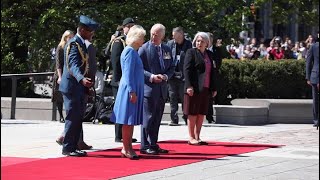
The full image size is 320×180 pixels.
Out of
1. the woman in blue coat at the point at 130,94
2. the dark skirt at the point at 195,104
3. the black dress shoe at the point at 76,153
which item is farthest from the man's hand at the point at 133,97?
the dark skirt at the point at 195,104

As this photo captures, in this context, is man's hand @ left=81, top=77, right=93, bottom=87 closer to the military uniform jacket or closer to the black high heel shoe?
the military uniform jacket

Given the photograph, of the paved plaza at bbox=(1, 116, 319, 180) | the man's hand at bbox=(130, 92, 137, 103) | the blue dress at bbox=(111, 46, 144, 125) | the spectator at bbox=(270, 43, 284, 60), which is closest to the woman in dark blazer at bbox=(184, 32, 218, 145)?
the paved plaza at bbox=(1, 116, 319, 180)

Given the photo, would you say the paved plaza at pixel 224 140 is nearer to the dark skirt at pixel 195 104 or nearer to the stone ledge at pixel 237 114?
the stone ledge at pixel 237 114

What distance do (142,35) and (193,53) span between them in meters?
1.88

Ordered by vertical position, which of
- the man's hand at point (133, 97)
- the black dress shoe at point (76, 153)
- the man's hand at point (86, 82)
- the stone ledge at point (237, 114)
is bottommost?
the black dress shoe at point (76, 153)

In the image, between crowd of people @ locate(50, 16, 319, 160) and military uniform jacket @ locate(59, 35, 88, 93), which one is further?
military uniform jacket @ locate(59, 35, 88, 93)

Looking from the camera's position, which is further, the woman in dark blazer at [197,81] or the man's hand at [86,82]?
the woman in dark blazer at [197,81]

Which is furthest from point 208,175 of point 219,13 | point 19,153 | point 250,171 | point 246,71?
point 219,13

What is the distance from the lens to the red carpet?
1001 centimetres

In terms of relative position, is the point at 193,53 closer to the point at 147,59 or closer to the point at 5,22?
the point at 147,59

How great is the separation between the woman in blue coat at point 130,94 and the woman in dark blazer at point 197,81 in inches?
70.2

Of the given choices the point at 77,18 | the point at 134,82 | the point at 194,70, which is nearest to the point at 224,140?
the point at 194,70

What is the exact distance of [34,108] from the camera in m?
19.5

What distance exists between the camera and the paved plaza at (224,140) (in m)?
10.2
